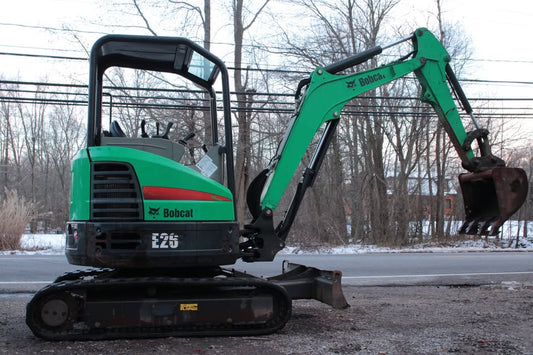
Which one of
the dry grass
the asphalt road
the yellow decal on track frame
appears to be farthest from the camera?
the dry grass

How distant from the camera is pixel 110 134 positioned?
5.31 meters

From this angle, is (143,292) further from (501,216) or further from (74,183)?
(501,216)

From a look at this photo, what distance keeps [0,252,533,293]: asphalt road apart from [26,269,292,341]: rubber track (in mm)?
3637

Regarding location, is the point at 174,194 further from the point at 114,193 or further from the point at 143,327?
the point at 143,327

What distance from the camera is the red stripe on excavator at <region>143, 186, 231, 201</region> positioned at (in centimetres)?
478

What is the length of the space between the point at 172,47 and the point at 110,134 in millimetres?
1115

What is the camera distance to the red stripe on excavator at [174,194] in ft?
15.7

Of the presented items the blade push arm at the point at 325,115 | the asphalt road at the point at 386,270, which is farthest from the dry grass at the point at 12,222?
the blade push arm at the point at 325,115

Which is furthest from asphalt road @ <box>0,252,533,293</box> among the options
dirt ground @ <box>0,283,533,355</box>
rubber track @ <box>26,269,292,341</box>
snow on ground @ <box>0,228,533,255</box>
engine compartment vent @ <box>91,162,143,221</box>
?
engine compartment vent @ <box>91,162,143,221</box>

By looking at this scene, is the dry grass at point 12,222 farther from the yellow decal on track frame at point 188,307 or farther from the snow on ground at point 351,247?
the yellow decal on track frame at point 188,307

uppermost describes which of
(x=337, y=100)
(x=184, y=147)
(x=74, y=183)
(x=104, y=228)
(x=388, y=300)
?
(x=337, y=100)

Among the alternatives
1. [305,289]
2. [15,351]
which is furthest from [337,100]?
[15,351]

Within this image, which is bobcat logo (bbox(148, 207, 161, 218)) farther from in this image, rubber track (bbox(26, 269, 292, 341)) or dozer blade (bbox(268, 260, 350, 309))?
dozer blade (bbox(268, 260, 350, 309))

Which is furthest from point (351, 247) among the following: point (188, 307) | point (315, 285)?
point (188, 307)
